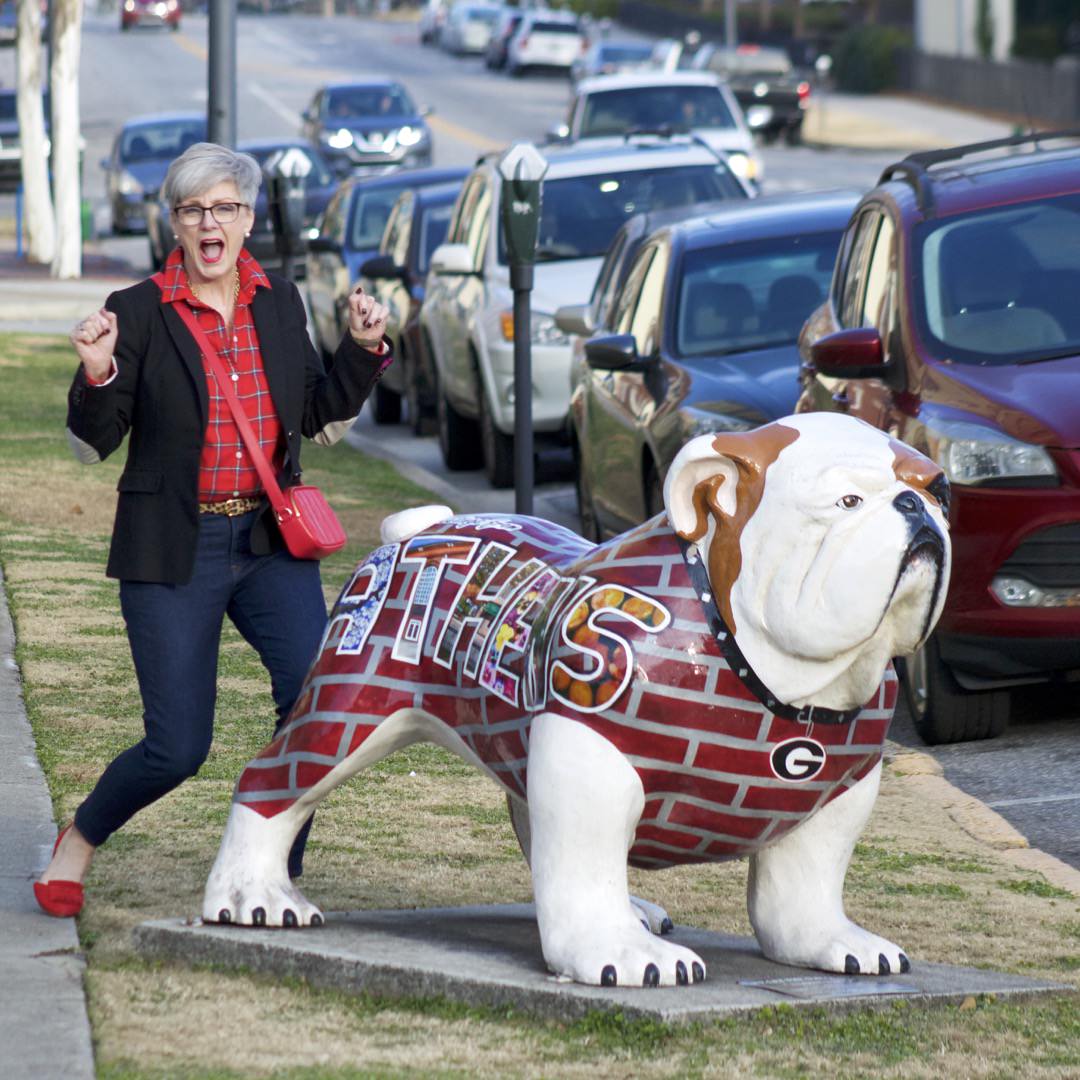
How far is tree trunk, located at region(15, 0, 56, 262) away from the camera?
31875 mm

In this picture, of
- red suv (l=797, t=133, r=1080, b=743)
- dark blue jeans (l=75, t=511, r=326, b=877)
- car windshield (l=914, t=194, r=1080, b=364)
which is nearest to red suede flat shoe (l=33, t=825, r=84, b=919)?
dark blue jeans (l=75, t=511, r=326, b=877)

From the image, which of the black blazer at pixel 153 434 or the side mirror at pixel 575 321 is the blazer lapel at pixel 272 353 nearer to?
the black blazer at pixel 153 434

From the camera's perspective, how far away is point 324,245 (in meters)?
20.5

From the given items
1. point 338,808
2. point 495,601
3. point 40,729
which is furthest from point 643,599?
point 40,729

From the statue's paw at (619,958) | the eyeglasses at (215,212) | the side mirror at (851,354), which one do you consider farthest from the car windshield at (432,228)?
the statue's paw at (619,958)

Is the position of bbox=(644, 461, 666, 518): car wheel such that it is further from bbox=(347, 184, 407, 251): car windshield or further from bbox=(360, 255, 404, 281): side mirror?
bbox=(347, 184, 407, 251): car windshield

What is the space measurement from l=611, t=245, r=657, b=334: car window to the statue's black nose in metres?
7.46

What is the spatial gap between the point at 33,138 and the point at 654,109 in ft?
30.1

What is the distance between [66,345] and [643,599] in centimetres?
1895

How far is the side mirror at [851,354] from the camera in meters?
8.46

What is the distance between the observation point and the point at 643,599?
4797 mm

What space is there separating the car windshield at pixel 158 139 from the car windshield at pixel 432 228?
58.8ft

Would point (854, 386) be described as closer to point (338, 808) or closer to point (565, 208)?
point (338, 808)

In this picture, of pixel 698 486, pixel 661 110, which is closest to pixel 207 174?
pixel 698 486
